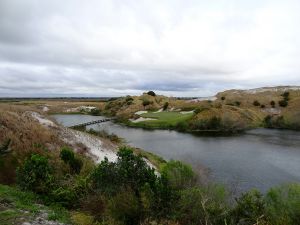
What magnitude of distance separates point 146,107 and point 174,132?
124 feet

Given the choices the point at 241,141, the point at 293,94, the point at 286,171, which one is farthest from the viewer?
the point at 293,94

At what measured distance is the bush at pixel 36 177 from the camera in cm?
1622

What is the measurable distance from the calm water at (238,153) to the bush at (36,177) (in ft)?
49.8

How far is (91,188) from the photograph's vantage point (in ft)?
53.1

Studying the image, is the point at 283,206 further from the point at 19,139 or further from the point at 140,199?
the point at 19,139

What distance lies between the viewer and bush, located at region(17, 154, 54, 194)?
16.2m

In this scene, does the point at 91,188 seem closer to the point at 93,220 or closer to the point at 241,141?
the point at 93,220

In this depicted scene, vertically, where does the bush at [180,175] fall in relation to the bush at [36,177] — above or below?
below

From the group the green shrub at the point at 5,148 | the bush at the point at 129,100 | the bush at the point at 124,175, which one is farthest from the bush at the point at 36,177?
the bush at the point at 129,100

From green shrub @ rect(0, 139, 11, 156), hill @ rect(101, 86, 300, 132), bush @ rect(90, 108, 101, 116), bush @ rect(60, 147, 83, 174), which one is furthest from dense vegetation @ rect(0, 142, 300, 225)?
bush @ rect(90, 108, 101, 116)

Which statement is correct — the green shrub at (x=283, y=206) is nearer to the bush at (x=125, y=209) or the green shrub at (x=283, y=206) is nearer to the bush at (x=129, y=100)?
the bush at (x=125, y=209)

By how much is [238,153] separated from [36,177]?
31.0 m

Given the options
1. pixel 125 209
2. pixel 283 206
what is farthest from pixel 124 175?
pixel 283 206

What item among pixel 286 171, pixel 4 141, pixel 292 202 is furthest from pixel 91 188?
pixel 286 171
